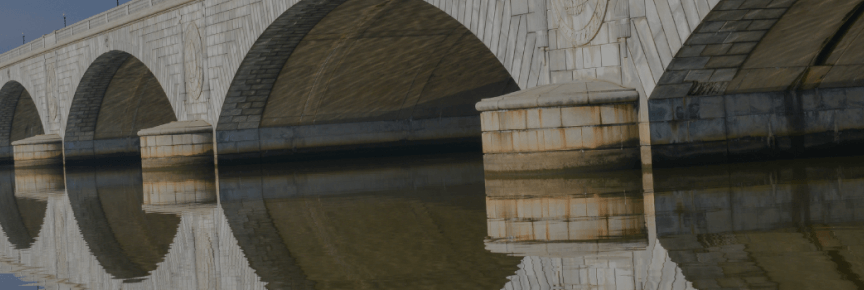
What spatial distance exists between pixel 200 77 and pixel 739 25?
14.2 meters

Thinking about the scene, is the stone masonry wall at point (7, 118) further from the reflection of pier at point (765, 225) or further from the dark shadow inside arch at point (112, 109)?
the reflection of pier at point (765, 225)

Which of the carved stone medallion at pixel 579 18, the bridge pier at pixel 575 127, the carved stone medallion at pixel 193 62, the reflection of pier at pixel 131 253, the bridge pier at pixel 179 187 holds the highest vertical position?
the carved stone medallion at pixel 193 62

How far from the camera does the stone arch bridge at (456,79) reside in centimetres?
1052

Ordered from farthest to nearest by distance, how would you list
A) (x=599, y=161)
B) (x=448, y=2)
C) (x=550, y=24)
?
(x=448, y=2) < (x=550, y=24) < (x=599, y=161)

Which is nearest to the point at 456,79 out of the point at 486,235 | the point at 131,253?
the point at 131,253

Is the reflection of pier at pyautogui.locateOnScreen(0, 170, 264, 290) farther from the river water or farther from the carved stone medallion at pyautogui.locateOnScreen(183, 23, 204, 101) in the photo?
the carved stone medallion at pyautogui.locateOnScreen(183, 23, 204, 101)

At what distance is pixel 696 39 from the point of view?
32.3ft

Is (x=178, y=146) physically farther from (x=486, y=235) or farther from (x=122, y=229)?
(x=486, y=235)

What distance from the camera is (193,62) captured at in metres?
21.6

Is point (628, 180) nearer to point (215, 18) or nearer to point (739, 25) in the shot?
point (739, 25)

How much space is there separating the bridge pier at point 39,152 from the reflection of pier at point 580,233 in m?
23.1

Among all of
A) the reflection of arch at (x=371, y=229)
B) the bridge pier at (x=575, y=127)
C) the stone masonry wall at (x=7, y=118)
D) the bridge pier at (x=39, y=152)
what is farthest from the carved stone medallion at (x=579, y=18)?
the stone masonry wall at (x=7, y=118)

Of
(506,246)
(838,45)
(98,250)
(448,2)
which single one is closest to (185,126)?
(448,2)

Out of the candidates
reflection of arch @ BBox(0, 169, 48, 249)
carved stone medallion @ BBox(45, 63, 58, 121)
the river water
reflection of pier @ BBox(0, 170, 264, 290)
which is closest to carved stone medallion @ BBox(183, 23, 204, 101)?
reflection of arch @ BBox(0, 169, 48, 249)
